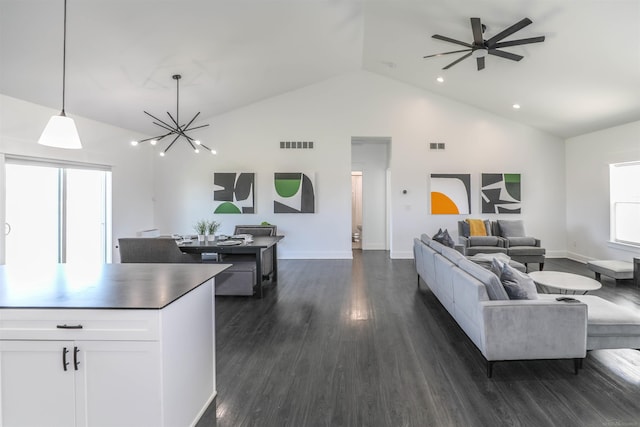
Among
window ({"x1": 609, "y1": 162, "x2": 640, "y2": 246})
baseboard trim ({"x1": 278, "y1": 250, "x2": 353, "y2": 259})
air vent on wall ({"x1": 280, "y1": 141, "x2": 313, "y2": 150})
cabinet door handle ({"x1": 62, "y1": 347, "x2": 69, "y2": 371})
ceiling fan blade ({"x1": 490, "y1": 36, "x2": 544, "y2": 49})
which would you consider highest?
ceiling fan blade ({"x1": 490, "y1": 36, "x2": 544, "y2": 49})

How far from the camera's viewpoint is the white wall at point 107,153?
4.24 metres

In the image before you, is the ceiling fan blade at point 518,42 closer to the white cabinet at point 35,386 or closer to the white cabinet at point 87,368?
the white cabinet at point 87,368

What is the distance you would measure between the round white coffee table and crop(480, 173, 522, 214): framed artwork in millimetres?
3778

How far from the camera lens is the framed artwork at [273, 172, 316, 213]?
7531mm

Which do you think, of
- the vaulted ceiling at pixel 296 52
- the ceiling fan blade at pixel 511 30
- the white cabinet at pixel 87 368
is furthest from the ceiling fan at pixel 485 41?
the white cabinet at pixel 87 368

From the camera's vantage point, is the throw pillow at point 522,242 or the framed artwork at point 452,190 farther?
the framed artwork at point 452,190

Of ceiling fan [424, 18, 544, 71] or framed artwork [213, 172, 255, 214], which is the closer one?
ceiling fan [424, 18, 544, 71]

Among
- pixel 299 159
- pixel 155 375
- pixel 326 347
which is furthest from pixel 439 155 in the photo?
pixel 155 375

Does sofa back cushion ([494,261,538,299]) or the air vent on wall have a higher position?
the air vent on wall

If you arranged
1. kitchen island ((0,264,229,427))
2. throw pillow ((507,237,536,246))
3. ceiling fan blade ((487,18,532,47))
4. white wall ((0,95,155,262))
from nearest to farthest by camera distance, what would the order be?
kitchen island ((0,264,229,427)) → ceiling fan blade ((487,18,532,47)) → white wall ((0,95,155,262)) → throw pillow ((507,237,536,246))

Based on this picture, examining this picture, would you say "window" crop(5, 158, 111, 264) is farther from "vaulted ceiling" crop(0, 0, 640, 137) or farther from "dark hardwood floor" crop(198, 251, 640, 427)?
"dark hardwood floor" crop(198, 251, 640, 427)

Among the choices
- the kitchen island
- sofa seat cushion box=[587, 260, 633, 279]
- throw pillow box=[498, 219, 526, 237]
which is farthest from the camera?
throw pillow box=[498, 219, 526, 237]

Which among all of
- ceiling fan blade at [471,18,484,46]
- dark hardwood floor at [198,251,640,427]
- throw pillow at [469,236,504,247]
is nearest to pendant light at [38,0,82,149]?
dark hardwood floor at [198,251,640,427]

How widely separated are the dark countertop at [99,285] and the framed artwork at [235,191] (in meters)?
5.07
